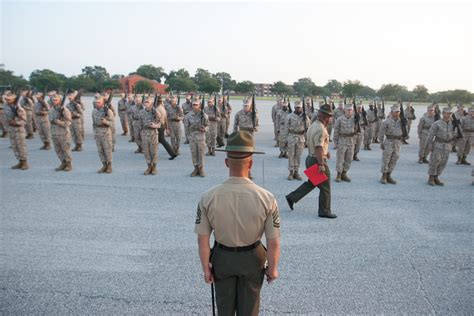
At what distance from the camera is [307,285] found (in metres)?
3.49

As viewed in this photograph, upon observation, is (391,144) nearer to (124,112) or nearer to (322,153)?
(322,153)

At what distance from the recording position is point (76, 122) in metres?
10.9

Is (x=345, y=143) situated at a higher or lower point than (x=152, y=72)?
lower

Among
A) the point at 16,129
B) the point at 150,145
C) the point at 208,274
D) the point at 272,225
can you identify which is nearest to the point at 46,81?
the point at 16,129

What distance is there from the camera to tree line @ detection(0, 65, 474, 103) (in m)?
52.9

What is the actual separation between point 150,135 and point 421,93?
236ft

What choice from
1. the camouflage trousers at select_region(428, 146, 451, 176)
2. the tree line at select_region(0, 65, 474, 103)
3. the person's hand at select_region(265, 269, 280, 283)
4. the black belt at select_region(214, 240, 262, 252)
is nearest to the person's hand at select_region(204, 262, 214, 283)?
the black belt at select_region(214, 240, 262, 252)

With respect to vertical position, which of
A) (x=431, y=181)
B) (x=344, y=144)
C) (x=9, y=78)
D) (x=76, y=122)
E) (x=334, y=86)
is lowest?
(x=431, y=181)

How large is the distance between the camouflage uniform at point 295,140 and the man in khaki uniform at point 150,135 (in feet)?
11.2

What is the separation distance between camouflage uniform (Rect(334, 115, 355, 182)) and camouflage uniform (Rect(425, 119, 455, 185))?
192 cm

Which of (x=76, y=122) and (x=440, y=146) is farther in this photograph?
(x=76, y=122)

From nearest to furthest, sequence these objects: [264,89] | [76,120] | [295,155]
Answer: [295,155], [76,120], [264,89]

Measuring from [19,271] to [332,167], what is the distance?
26.4 feet

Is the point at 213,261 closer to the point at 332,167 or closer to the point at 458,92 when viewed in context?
the point at 332,167
